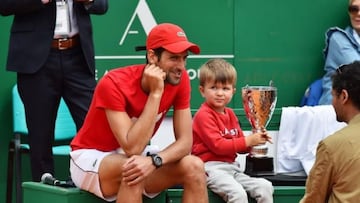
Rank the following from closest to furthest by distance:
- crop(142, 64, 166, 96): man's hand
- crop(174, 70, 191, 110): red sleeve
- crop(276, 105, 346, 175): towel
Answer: crop(142, 64, 166, 96): man's hand
crop(174, 70, 191, 110): red sleeve
crop(276, 105, 346, 175): towel

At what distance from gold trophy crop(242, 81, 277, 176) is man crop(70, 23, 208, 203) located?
36.5 inches

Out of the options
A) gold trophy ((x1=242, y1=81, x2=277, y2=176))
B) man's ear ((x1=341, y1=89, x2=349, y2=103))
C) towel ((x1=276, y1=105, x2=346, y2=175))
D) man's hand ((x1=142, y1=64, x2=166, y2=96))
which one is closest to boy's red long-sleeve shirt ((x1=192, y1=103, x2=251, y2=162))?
gold trophy ((x1=242, y1=81, x2=277, y2=176))

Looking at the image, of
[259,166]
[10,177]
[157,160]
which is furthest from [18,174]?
[157,160]

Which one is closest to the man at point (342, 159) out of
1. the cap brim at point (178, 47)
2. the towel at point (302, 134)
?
the cap brim at point (178, 47)

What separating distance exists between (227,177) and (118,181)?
78 centimetres

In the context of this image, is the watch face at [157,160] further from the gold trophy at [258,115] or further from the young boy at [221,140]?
the gold trophy at [258,115]

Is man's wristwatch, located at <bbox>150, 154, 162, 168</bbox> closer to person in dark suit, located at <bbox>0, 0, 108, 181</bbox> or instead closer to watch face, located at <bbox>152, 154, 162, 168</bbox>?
watch face, located at <bbox>152, 154, 162, 168</bbox>

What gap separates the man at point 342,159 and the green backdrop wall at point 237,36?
247cm

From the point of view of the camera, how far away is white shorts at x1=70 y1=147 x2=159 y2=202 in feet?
17.2

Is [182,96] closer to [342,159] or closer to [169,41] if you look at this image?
[169,41]

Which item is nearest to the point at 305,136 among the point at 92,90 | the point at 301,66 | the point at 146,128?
the point at 301,66

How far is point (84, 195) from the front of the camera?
532 cm

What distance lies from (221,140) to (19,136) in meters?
1.69

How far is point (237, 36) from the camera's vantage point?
7445 millimetres
